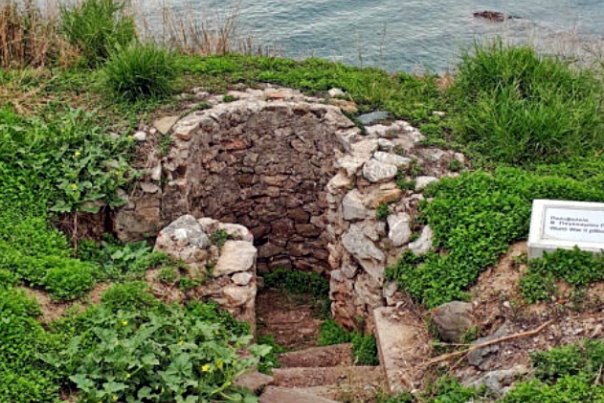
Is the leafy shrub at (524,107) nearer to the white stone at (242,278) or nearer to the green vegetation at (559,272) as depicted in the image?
the green vegetation at (559,272)

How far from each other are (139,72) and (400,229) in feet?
9.15

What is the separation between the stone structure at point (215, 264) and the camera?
6375 mm

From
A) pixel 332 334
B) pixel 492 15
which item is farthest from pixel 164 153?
pixel 492 15

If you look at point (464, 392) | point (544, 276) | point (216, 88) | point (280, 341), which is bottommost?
point (280, 341)

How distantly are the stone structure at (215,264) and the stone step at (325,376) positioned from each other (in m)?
0.58

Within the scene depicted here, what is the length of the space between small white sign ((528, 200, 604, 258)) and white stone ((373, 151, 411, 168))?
1.49m

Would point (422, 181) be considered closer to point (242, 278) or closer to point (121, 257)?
point (242, 278)

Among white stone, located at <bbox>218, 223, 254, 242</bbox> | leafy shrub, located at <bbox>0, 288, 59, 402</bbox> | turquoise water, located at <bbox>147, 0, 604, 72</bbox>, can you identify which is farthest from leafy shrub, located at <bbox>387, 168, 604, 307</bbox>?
turquoise water, located at <bbox>147, 0, 604, 72</bbox>

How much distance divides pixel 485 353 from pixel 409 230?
1377mm

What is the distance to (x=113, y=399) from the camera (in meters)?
4.70

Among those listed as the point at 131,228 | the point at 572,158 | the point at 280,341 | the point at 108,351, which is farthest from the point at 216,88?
the point at 108,351

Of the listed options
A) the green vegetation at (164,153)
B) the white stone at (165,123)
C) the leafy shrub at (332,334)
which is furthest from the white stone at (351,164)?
the white stone at (165,123)

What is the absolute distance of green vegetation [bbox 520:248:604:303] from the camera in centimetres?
550

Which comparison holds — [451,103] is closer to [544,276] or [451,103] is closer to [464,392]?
[544,276]
